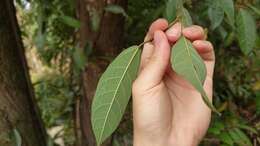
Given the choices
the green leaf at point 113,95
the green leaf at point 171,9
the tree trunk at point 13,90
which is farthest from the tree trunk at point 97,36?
the green leaf at point 113,95

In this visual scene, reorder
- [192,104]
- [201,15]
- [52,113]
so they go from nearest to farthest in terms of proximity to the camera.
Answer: [192,104]
[201,15]
[52,113]

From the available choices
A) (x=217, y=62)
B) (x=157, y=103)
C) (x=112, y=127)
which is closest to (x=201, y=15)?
(x=217, y=62)

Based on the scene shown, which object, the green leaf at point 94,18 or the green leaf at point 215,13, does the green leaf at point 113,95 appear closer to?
the green leaf at point 215,13

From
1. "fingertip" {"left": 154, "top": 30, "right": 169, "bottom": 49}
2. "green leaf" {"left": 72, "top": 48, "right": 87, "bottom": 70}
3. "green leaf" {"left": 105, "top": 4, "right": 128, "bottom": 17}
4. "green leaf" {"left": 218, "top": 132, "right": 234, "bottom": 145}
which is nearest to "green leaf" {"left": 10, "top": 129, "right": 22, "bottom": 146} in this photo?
"green leaf" {"left": 72, "top": 48, "right": 87, "bottom": 70}

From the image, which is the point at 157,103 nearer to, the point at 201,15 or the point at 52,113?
the point at 201,15

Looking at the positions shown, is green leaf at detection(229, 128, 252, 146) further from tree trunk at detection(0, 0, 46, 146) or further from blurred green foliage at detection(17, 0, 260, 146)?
tree trunk at detection(0, 0, 46, 146)
